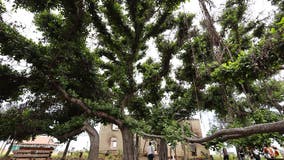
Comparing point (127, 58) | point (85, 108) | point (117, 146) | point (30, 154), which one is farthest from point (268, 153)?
point (117, 146)

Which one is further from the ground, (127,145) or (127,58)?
(127,58)

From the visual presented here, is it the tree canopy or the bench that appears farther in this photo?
the bench

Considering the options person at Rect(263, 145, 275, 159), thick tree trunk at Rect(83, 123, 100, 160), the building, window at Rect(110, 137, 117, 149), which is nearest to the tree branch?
thick tree trunk at Rect(83, 123, 100, 160)

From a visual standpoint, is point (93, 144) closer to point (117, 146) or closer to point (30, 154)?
point (30, 154)

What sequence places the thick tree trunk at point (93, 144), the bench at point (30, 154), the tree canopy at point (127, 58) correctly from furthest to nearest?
the thick tree trunk at point (93, 144) → the bench at point (30, 154) → the tree canopy at point (127, 58)

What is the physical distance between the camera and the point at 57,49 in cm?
634

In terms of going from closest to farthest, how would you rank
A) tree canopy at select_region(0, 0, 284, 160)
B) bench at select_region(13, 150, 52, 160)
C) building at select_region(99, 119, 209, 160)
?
tree canopy at select_region(0, 0, 284, 160), bench at select_region(13, 150, 52, 160), building at select_region(99, 119, 209, 160)

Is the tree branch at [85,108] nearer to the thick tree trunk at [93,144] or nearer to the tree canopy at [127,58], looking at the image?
the tree canopy at [127,58]

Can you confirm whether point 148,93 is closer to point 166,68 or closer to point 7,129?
point 166,68

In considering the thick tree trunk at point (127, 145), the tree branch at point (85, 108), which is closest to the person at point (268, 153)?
the thick tree trunk at point (127, 145)

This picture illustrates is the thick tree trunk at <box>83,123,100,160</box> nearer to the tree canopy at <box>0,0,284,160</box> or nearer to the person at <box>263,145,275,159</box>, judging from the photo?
the tree canopy at <box>0,0,284,160</box>

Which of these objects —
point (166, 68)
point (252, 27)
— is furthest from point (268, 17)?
point (166, 68)

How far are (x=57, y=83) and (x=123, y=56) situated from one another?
11.6 feet

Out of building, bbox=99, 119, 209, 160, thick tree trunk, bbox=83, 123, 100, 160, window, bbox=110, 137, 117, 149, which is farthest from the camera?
window, bbox=110, 137, 117, 149
